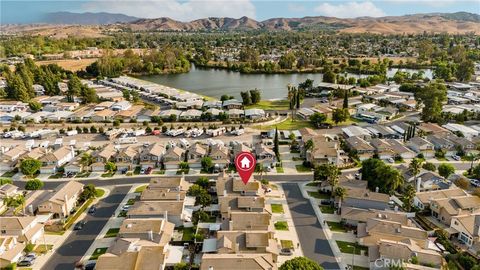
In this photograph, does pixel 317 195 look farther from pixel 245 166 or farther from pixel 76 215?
Result: pixel 76 215

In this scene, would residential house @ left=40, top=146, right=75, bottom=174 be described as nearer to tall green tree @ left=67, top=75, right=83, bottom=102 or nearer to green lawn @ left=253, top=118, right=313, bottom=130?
green lawn @ left=253, top=118, right=313, bottom=130

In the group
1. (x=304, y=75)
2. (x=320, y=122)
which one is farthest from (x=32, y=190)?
(x=304, y=75)

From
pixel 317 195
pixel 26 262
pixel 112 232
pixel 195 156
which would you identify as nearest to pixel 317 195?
pixel 317 195

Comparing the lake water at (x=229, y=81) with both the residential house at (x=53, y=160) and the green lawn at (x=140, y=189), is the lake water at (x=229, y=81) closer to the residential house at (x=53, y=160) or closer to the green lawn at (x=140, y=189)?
the residential house at (x=53, y=160)

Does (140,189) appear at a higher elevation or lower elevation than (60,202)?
lower

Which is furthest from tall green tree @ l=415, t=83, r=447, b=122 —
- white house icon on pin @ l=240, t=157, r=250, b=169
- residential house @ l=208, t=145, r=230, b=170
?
white house icon on pin @ l=240, t=157, r=250, b=169
